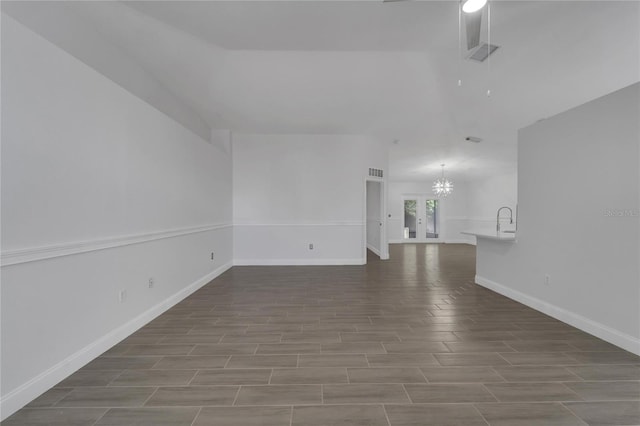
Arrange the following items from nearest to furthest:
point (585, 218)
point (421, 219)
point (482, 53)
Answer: point (585, 218) → point (482, 53) → point (421, 219)

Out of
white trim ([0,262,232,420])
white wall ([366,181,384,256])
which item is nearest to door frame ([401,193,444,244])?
white wall ([366,181,384,256])

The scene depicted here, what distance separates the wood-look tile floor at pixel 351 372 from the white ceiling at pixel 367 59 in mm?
3001

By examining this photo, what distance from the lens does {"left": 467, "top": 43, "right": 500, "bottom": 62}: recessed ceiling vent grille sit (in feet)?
10.4

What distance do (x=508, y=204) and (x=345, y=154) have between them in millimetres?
6875

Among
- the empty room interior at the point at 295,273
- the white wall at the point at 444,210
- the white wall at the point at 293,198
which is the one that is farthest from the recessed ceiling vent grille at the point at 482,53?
the white wall at the point at 444,210

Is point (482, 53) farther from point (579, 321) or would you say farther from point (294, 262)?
point (294, 262)

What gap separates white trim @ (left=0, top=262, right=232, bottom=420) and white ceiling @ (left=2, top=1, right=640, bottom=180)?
2.83 metres

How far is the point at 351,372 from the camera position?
6.49 feet

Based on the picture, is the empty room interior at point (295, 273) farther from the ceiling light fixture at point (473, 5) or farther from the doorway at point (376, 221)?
the doorway at point (376, 221)

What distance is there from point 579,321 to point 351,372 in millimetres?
2436

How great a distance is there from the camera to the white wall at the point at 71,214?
5.30 ft

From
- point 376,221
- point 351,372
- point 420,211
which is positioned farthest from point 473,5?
point 420,211

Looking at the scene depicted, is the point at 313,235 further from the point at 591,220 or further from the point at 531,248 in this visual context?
the point at 591,220

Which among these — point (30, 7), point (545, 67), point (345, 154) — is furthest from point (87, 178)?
point (545, 67)
